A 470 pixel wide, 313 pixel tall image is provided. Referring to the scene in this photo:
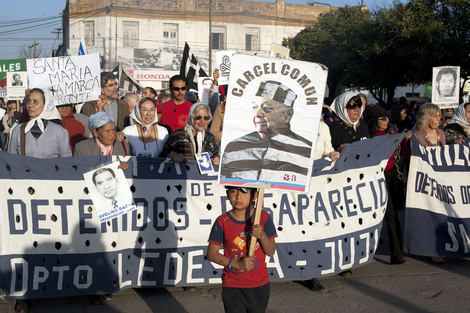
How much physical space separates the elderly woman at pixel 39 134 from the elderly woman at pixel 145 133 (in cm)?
71

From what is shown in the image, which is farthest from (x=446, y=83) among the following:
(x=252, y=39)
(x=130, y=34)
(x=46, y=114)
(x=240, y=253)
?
(x=252, y=39)

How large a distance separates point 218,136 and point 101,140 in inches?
62.8

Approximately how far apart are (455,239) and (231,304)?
3.73 metres

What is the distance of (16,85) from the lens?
15391 millimetres

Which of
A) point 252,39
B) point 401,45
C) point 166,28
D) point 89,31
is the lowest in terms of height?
point 401,45

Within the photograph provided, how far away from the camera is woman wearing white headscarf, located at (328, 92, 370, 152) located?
6137 millimetres

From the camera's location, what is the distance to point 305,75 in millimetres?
3633

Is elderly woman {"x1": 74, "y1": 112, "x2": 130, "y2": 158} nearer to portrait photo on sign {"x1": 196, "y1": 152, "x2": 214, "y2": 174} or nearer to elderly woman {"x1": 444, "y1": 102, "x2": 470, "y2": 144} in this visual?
portrait photo on sign {"x1": 196, "y1": 152, "x2": 214, "y2": 174}

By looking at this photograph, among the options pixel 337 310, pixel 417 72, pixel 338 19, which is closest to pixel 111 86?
pixel 337 310

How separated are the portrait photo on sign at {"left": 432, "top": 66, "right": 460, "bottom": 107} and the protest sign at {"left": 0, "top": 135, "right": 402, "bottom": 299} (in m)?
3.79

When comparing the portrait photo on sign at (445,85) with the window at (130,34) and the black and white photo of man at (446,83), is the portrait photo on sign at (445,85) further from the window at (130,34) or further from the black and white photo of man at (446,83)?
the window at (130,34)

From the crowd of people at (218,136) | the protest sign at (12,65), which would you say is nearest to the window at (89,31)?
the protest sign at (12,65)

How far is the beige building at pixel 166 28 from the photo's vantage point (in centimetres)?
4503

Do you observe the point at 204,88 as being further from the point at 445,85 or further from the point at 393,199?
the point at 393,199
